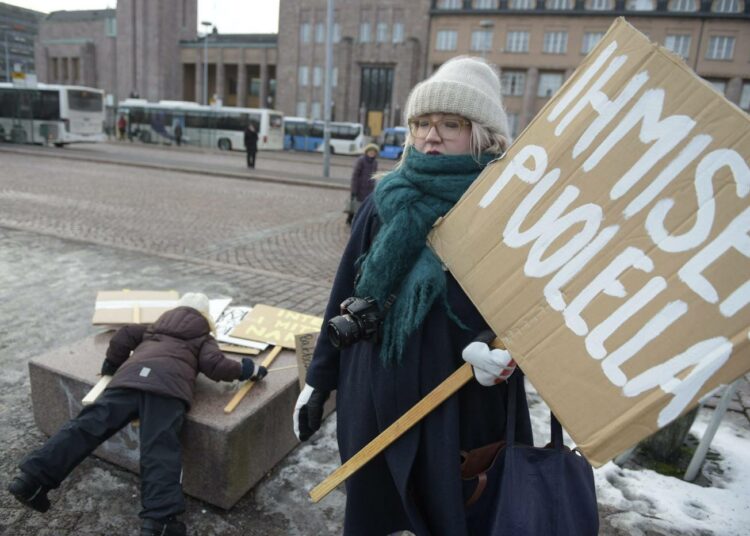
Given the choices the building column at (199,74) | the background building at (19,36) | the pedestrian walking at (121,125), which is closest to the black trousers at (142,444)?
the pedestrian walking at (121,125)

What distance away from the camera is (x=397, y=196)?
178 cm

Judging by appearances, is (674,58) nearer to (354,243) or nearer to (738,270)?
(738,270)

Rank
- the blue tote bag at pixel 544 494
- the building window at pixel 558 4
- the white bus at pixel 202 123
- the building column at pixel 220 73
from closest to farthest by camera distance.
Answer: the blue tote bag at pixel 544 494 → the white bus at pixel 202 123 → the building window at pixel 558 4 → the building column at pixel 220 73

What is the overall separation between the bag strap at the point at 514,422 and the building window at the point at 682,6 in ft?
181

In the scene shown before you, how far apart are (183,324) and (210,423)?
23.5 inches

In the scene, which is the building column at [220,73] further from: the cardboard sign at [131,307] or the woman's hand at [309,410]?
the woman's hand at [309,410]

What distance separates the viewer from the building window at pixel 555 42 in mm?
47469

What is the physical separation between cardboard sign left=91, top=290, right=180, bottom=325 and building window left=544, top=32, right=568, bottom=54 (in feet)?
167

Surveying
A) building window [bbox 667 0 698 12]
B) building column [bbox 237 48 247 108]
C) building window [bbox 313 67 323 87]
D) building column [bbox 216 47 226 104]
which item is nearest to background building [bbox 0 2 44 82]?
building column [bbox 216 47 226 104]

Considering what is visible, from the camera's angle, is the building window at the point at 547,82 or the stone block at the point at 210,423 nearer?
the stone block at the point at 210,423

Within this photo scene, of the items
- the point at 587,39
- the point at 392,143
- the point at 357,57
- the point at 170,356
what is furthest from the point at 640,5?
the point at 170,356

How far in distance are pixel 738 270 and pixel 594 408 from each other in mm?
436

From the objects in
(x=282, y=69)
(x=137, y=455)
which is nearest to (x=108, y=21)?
(x=282, y=69)

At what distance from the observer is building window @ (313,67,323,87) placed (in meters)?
52.4
